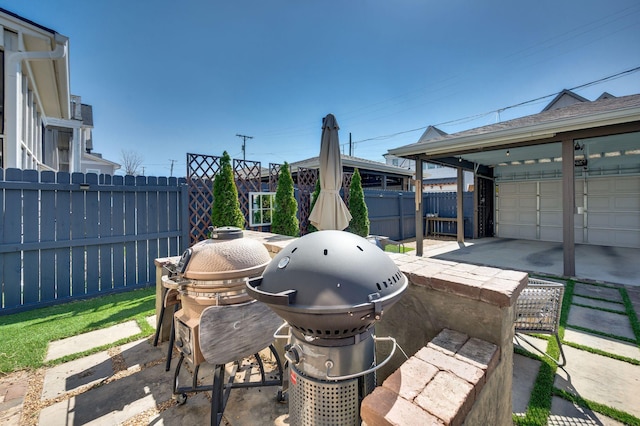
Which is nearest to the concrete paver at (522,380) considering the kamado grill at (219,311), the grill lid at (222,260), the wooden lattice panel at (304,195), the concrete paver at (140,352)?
the kamado grill at (219,311)

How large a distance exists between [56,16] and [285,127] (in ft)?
88.3

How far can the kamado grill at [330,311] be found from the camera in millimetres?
1049

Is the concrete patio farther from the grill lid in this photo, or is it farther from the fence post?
the fence post

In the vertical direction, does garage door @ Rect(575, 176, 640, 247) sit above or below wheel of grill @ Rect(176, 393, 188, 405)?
above

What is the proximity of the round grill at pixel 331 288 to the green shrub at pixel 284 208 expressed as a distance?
6443 millimetres

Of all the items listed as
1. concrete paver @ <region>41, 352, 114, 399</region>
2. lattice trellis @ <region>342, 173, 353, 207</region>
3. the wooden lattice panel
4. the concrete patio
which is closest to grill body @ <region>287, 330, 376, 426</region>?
the concrete patio

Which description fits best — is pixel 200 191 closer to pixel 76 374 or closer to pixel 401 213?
pixel 76 374

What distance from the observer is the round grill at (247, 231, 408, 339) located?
1037 mm

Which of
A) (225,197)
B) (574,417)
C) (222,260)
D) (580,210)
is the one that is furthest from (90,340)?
(580,210)

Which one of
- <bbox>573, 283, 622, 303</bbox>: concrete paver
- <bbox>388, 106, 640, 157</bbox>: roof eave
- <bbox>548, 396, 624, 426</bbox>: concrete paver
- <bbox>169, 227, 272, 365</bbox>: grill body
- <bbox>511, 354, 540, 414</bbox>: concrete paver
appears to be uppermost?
<bbox>388, 106, 640, 157</bbox>: roof eave

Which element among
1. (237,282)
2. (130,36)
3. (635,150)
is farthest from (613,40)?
(130,36)

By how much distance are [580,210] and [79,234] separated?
14.0 metres

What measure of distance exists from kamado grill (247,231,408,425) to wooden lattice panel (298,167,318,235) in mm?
7532

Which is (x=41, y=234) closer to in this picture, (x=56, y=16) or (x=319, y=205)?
(x=319, y=205)
